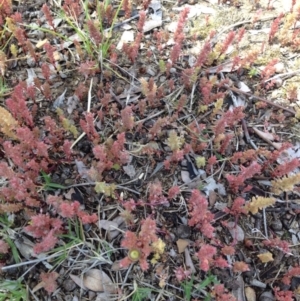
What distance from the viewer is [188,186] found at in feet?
9.36

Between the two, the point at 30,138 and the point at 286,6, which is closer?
the point at 30,138

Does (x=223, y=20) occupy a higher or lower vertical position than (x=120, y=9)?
lower

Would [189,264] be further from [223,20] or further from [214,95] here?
[223,20]

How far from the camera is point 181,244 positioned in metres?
2.66

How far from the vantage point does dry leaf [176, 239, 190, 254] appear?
2.65 meters

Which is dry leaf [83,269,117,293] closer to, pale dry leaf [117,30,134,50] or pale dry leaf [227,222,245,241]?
pale dry leaf [227,222,245,241]

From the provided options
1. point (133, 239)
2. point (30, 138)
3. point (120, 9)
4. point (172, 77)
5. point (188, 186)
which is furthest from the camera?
point (120, 9)

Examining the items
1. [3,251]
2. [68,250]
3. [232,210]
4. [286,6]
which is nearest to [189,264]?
[232,210]

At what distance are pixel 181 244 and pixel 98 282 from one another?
2.00 ft

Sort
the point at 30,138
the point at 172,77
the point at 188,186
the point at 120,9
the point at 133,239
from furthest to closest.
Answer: the point at 120,9 → the point at 172,77 → the point at 188,186 → the point at 30,138 → the point at 133,239

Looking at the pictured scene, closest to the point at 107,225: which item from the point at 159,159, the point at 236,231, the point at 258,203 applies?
the point at 159,159

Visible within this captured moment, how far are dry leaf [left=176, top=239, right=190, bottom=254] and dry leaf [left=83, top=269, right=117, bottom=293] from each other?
0.50 m

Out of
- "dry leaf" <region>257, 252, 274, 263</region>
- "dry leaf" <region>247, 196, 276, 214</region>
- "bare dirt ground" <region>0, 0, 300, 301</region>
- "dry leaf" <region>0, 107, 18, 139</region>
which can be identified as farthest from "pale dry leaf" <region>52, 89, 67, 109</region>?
"dry leaf" <region>257, 252, 274, 263</region>

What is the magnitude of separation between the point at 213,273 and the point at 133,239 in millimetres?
652
